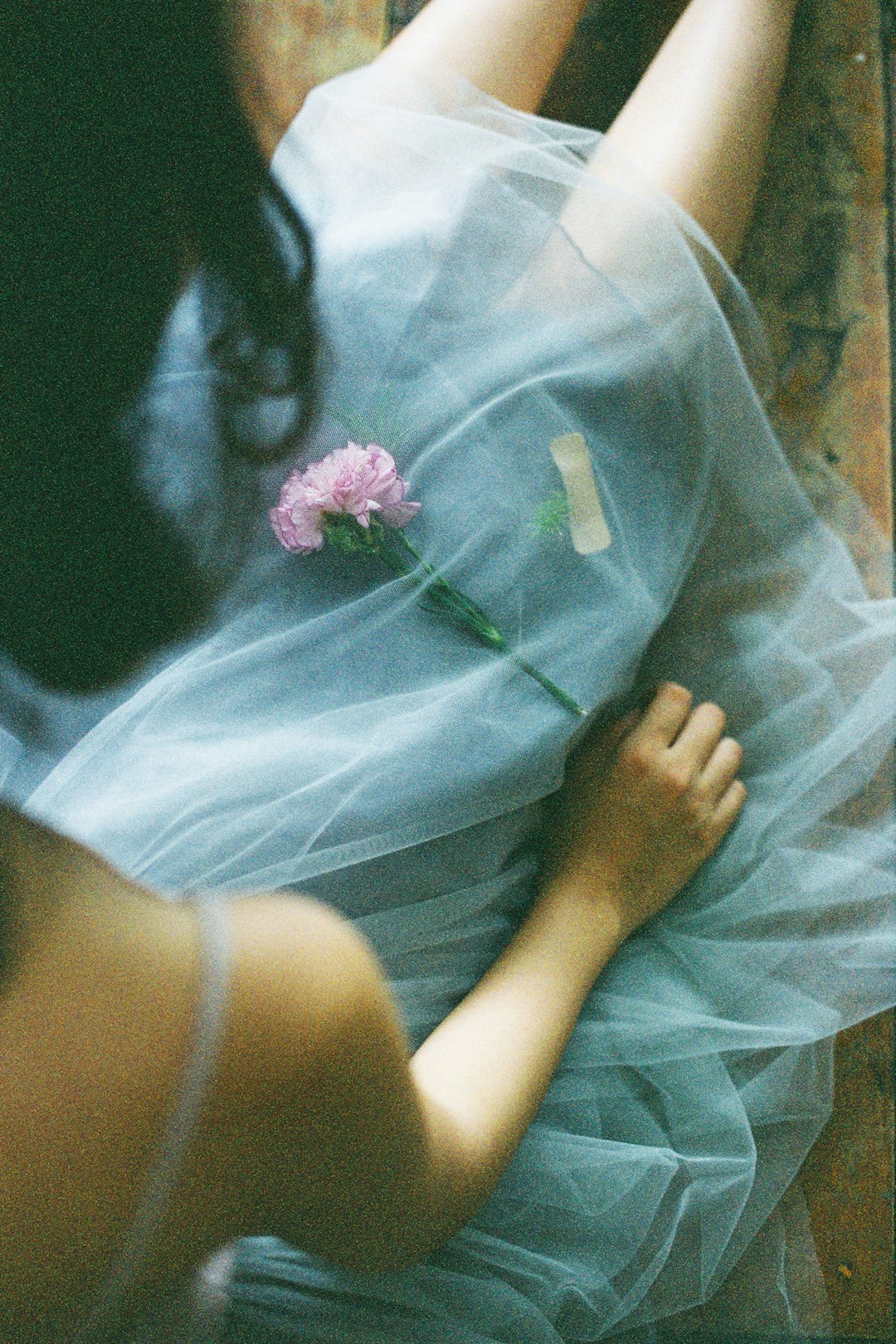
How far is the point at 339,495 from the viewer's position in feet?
2.30

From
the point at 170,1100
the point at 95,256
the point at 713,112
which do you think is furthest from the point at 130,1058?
the point at 713,112

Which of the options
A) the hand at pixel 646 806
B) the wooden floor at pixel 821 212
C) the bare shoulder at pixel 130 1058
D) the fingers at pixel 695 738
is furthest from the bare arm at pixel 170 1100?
the wooden floor at pixel 821 212

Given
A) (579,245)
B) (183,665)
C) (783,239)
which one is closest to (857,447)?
(783,239)

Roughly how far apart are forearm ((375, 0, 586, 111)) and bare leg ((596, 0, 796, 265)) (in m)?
0.10

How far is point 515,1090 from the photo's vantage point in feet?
2.26

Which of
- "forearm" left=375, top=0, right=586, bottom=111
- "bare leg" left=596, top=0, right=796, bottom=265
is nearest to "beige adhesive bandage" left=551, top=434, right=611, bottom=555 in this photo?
"bare leg" left=596, top=0, right=796, bottom=265

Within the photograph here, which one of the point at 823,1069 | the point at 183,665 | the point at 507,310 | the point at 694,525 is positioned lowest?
the point at 823,1069

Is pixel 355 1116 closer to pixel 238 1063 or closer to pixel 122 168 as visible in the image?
pixel 238 1063

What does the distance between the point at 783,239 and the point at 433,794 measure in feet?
2.43

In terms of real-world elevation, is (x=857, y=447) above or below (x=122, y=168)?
below

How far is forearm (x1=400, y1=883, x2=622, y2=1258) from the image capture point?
0.61 meters

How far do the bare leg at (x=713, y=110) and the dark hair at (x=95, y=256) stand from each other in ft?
1.37

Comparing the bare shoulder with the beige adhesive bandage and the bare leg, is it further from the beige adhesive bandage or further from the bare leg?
the bare leg

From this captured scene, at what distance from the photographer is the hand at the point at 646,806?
858 mm
